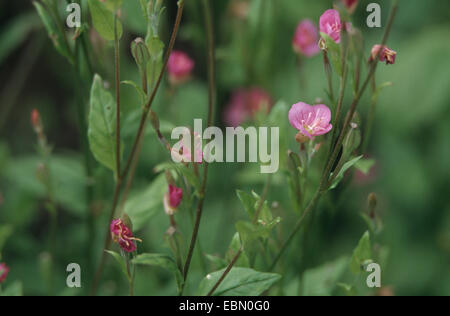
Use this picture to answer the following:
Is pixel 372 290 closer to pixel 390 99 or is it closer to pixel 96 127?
pixel 96 127

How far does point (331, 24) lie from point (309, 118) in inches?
4.6

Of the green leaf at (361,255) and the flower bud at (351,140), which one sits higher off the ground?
the flower bud at (351,140)

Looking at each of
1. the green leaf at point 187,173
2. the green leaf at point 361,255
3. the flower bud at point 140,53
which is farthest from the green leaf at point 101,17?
the green leaf at point 361,255

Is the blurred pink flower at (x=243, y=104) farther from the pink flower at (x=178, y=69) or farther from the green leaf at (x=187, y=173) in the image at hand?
the green leaf at (x=187, y=173)

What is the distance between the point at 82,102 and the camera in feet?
2.91

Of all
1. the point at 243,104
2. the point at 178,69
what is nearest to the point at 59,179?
the point at 178,69

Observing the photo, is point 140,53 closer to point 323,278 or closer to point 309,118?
point 309,118

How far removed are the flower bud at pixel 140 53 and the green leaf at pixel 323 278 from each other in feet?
1.35

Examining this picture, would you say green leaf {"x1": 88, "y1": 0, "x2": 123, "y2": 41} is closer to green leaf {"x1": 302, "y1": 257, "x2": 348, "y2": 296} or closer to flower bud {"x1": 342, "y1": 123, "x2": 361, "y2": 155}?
flower bud {"x1": 342, "y1": 123, "x2": 361, "y2": 155}

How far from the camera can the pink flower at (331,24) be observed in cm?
66

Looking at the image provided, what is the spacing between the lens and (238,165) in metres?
1.35

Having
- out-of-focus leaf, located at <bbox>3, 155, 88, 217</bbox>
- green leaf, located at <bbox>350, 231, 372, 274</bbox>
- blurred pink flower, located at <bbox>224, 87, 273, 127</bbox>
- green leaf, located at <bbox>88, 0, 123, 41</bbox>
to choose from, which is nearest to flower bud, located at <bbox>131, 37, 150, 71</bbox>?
green leaf, located at <bbox>88, 0, 123, 41</bbox>

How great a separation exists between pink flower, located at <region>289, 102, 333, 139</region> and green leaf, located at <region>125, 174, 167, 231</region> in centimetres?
26

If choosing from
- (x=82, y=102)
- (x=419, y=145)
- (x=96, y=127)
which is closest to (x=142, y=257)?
(x=96, y=127)
